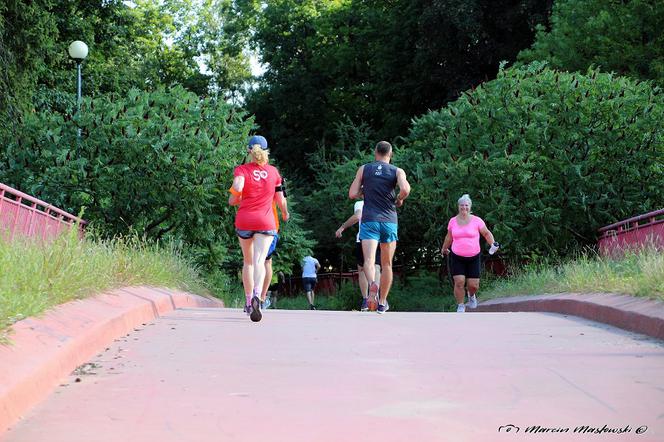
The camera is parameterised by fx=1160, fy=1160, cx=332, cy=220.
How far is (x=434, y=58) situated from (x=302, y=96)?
9.95 metres

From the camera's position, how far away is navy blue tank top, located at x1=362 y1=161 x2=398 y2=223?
1359cm

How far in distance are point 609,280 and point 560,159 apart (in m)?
12.2

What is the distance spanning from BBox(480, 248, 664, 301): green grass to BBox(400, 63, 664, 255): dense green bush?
441 centimetres

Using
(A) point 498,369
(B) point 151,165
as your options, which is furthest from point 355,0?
(A) point 498,369

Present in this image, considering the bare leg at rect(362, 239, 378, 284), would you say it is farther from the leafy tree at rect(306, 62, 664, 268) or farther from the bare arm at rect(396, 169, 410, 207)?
the leafy tree at rect(306, 62, 664, 268)

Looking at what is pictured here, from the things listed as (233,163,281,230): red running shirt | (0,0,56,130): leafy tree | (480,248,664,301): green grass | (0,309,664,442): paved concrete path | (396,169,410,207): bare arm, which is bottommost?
(0,309,664,442): paved concrete path

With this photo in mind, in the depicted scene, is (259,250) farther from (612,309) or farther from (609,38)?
(609,38)

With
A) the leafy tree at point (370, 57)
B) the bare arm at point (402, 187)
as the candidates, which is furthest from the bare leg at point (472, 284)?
the leafy tree at point (370, 57)

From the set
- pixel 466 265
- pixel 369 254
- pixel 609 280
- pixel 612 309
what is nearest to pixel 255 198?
pixel 369 254

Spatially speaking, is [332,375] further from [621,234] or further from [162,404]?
[621,234]

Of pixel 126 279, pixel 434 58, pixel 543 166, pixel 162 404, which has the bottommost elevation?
pixel 162 404

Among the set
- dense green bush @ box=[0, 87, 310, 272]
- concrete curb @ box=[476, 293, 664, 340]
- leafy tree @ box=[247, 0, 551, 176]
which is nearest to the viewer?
concrete curb @ box=[476, 293, 664, 340]

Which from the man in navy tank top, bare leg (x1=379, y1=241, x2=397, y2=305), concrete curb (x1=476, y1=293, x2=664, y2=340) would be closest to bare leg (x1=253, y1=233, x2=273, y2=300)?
the man in navy tank top

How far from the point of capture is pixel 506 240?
A: 24719mm
